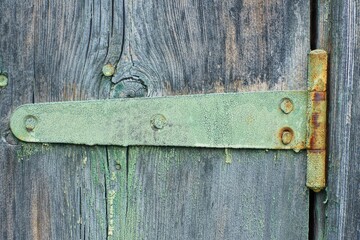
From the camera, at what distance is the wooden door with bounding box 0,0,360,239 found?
3.39 feet

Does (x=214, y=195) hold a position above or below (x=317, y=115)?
below

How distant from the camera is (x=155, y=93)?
1.04m

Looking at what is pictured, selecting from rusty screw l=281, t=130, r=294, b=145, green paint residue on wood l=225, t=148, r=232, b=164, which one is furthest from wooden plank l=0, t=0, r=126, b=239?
rusty screw l=281, t=130, r=294, b=145

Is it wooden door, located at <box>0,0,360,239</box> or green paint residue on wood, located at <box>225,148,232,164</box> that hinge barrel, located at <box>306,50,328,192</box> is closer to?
wooden door, located at <box>0,0,360,239</box>

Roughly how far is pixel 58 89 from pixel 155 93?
18 cm

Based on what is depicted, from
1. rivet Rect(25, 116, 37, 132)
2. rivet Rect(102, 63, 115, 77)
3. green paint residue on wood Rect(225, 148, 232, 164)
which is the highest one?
rivet Rect(102, 63, 115, 77)

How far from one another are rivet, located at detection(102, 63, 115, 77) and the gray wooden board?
0.01 m

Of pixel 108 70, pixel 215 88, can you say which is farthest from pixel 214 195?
pixel 108 70

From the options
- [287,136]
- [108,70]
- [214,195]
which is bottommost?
[214,195]

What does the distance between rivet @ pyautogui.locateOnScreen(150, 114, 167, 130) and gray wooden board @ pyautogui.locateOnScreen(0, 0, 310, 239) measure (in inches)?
2.0

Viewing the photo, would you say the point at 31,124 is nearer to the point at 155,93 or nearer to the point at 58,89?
the point at 58,89

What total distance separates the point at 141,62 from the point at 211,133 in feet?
0.60

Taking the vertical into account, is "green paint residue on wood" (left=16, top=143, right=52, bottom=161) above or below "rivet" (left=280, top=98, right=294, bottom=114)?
below

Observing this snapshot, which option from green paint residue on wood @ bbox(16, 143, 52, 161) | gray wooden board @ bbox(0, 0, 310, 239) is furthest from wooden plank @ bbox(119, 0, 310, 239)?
green paint residue on wood @ bbox(16, 143, 52, 161)
